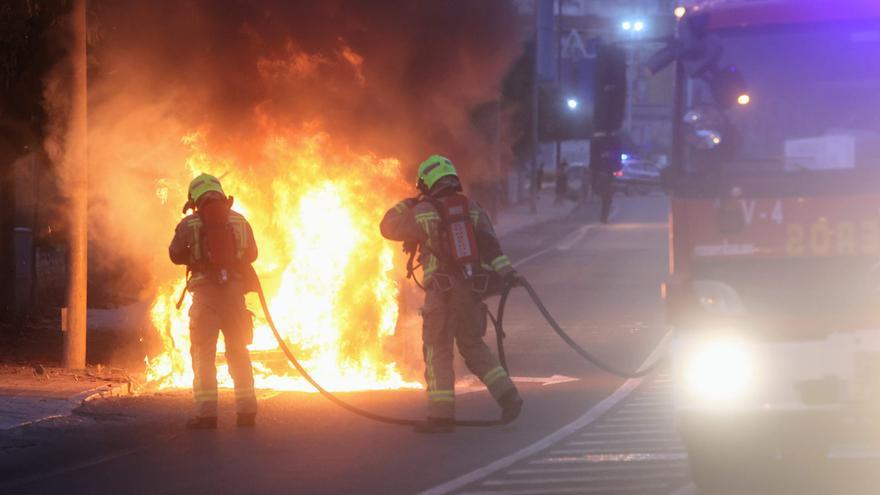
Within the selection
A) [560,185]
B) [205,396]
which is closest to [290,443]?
[205,396]

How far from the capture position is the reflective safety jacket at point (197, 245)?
34.5 feet

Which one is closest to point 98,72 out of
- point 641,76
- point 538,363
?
point 538,363

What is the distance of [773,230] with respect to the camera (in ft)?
26.7

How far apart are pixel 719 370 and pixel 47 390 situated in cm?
572

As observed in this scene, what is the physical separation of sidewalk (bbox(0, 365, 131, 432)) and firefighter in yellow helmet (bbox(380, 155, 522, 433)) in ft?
8.61

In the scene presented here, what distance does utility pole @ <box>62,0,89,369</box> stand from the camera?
497 inches

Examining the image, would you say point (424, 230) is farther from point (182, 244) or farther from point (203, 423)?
point (203, 423)

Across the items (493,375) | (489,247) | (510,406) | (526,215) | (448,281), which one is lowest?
(510,406)

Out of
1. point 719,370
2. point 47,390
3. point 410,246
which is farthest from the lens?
point 47,390

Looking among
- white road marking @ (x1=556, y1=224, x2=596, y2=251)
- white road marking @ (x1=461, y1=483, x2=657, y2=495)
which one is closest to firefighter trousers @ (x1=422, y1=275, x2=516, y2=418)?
white road marking @ (x1=461, y1=483, x2=657, y2=495)

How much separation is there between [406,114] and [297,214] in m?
1.65

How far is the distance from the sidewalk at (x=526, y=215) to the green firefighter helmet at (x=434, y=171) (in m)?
28.6

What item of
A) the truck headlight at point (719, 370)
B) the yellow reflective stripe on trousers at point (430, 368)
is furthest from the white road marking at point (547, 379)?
the truck headlight at point (719, 370)

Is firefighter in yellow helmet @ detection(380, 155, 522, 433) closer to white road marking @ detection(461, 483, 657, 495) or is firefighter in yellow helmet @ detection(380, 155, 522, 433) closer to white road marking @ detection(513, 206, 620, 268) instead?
white road marking @ detection(461, 483, 657, 495)
